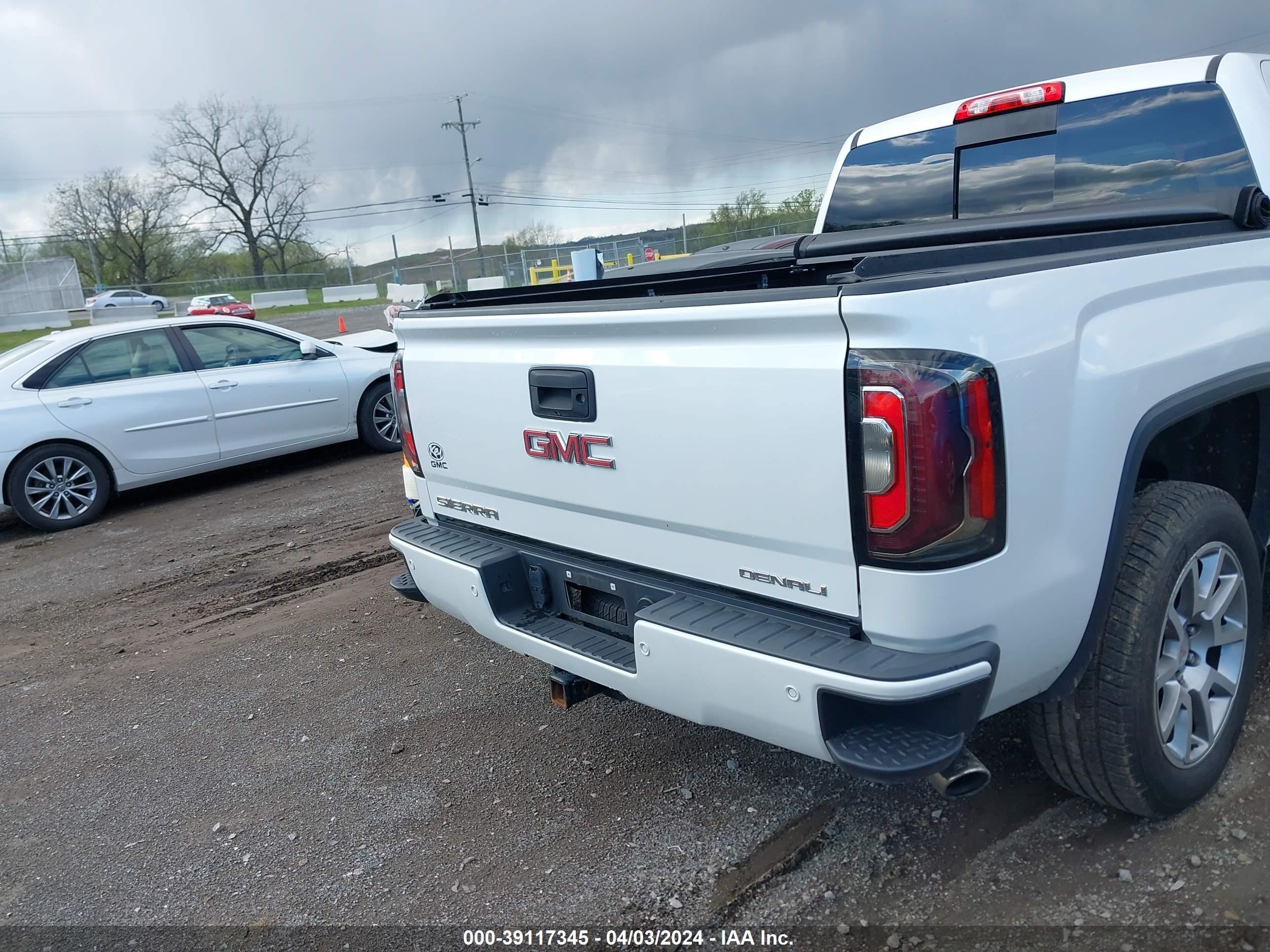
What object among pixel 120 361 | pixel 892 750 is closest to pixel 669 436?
pixel 892 750

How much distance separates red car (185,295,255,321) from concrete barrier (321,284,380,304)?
19.5ft

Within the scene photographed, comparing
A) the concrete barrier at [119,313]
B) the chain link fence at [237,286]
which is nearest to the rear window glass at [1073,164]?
the concrete barrier at [119,313]

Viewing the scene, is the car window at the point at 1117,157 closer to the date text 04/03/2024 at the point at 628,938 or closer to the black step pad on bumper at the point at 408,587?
the black step pad on bumper at the point at 408,587

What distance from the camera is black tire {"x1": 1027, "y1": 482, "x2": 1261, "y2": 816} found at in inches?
97.1

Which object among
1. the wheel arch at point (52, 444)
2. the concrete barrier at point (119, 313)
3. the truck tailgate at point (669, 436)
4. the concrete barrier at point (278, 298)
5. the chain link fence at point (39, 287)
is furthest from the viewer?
the concrete barrier at point (278, 298)

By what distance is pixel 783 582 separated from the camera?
2408 mm

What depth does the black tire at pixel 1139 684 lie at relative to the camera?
2467 mm

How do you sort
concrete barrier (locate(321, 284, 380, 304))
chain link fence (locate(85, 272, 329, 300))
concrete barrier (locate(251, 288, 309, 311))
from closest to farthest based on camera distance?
concrete barrier (locate(251, 288, 309, 311)), chain link fence (locate(85, 272, 329, 300)), concrete barrier (locate(321, 284, 380, 304))

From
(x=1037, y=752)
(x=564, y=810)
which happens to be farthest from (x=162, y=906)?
(x=1037, y=752)

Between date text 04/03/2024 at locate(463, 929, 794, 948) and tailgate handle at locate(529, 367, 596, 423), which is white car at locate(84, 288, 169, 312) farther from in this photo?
date text 04/03/2024 at locate(463, 929, 794, 948)

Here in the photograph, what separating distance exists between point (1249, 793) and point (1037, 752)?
78cm

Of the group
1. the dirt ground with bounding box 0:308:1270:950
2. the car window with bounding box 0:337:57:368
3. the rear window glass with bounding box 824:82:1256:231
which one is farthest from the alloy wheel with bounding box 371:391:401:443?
the rear window glass with bounding box 824:82:1256:231

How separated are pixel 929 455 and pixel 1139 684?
3.15 ft

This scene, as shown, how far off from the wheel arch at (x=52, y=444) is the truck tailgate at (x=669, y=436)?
5675 millimetres
